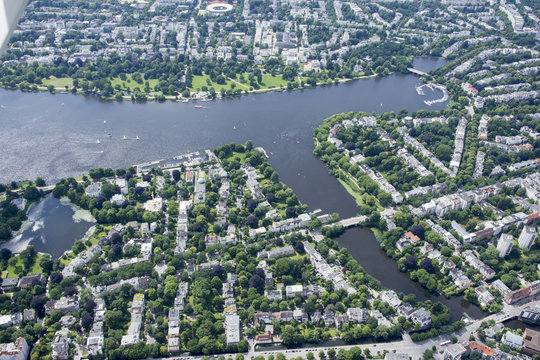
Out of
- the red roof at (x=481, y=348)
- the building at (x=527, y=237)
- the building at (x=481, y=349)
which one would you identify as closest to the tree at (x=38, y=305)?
the building at (x=481, y=349)

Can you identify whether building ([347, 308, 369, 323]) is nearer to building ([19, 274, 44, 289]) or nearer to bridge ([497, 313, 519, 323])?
bridge ([497, 313, 519, 323])

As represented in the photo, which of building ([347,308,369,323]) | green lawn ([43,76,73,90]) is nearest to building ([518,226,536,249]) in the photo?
building ([347,308,369,323])

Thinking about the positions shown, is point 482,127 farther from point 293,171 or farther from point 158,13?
point 158,13

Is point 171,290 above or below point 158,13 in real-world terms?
below

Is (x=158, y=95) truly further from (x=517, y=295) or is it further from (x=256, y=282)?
(x=517, y=295)

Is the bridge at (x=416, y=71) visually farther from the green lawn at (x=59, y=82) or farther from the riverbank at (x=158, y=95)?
the green lawn at (x=59, y=82)

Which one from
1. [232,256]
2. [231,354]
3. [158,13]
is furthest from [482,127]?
[158,13]
